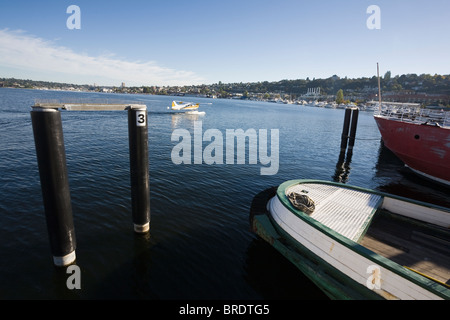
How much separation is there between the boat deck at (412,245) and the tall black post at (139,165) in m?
9.25

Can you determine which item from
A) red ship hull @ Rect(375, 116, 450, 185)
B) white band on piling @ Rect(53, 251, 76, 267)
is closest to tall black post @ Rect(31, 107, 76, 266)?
white band on piling @ Rect(53, 251, 76, 267)

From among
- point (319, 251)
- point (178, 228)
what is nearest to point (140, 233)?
point (178, 228)

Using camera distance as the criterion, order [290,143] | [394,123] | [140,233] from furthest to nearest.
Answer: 1. [290,143]
2. [394,123]
3. [140,233]

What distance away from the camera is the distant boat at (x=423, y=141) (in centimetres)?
2011

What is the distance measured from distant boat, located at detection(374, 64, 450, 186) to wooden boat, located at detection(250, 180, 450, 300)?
14.4 metres

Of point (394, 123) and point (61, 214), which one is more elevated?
point (394, 123)

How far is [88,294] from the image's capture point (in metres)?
7.71

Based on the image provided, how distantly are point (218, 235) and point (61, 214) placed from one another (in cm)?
679

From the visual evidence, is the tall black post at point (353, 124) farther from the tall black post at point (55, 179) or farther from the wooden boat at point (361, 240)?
the tall black post at point (55, 179)
